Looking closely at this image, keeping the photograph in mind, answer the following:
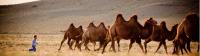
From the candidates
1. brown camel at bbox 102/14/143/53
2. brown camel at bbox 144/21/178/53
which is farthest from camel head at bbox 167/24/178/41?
brown camel at bbox 102/14/143/53

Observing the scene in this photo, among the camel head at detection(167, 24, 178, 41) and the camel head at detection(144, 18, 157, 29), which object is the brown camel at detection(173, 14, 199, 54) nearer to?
the camel head at detection(167, 24, 178, 41)

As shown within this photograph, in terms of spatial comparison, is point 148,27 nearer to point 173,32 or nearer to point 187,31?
point 173,32

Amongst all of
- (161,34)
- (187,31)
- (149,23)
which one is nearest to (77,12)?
(149,23)

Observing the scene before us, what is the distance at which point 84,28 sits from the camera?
3979 mm

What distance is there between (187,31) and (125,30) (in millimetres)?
577

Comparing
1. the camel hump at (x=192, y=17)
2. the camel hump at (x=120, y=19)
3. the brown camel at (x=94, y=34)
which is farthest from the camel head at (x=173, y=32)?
the brown camel at (x=94, y=34)

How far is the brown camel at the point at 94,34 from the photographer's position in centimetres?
388

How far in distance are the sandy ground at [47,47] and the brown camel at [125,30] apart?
0.05m

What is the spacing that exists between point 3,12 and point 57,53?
81cm

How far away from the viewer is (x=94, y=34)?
3.96 m

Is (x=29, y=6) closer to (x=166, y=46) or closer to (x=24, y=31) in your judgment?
(x=24, y=31)

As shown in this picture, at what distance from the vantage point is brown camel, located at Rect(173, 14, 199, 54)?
3430 millimetres

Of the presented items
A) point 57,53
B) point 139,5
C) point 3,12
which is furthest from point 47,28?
point 139,5

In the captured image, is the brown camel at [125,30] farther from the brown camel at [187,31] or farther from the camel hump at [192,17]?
the camel hump at [192,17]
